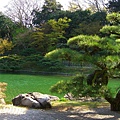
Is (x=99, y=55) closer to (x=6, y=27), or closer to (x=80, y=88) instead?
(x=80, y=88)

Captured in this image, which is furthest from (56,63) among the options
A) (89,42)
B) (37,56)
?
(89,42)

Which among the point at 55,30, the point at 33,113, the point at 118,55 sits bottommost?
the point at 33,113

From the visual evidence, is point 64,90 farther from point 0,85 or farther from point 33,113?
point 0,85

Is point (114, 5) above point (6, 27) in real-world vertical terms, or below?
above

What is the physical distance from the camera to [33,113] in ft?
13.3

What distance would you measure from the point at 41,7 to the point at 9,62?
8.50 m

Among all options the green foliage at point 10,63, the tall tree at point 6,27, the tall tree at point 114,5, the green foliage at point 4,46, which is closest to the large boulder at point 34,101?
the green foliage at point 10,63

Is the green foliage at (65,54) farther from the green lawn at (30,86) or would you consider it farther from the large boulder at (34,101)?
the green lawn at (30,86)

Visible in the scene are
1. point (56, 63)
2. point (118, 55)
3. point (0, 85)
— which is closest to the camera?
point (118, 55)

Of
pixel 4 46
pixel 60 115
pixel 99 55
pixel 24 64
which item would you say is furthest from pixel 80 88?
pixel 4 46

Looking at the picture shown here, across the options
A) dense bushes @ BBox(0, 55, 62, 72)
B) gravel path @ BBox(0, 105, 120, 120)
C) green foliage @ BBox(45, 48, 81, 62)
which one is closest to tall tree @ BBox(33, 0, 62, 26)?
dense bushes @ BBox(0, 55, 62, 72)

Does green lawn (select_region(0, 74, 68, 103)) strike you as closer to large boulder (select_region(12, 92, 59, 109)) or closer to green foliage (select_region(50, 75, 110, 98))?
large boulder (select_region(12, 92, 59, 109))

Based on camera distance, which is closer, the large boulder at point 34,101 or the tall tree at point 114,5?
the large boulder at point 34,101

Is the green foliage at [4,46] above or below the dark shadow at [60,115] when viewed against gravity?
above
